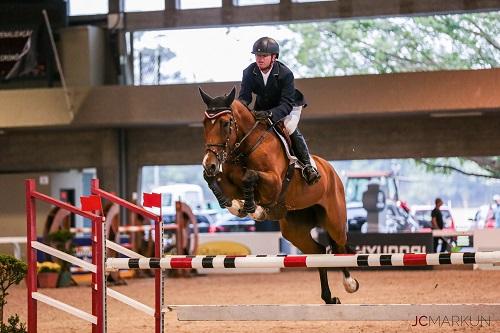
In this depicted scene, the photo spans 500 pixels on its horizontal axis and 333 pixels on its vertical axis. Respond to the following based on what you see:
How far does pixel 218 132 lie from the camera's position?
641cm

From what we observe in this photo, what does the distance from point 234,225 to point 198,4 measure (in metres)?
5.41

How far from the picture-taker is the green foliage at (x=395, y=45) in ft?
54.4

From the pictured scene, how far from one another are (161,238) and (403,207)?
12.7 metres

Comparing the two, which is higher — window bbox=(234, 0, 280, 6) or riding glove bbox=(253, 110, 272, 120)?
window bbox=(234, 0, 280, 6)

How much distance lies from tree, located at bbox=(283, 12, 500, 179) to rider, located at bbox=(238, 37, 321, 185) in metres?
9.90

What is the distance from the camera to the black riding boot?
7.24m

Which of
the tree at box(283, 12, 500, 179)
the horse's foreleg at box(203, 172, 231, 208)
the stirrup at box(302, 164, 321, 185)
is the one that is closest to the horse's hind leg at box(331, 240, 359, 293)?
the stirrup at box(302, 164, 321, 185)

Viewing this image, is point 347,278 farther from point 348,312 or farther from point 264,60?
point 264,60

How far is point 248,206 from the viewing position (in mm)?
6555

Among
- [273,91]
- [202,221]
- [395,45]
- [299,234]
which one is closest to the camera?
[273,91]

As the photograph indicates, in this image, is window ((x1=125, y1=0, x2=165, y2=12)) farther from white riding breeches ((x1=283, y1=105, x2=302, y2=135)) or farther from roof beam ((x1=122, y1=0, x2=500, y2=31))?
white riding breeches ((x1=283, y1=105, x2=302, y2=135))

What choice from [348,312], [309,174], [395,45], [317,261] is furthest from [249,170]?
[395,45]

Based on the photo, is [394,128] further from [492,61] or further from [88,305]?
[88,305]

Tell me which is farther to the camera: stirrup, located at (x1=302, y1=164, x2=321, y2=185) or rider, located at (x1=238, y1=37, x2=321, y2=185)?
stirrup, located at (x1=302, y1=164, x2=321, y2=185)
